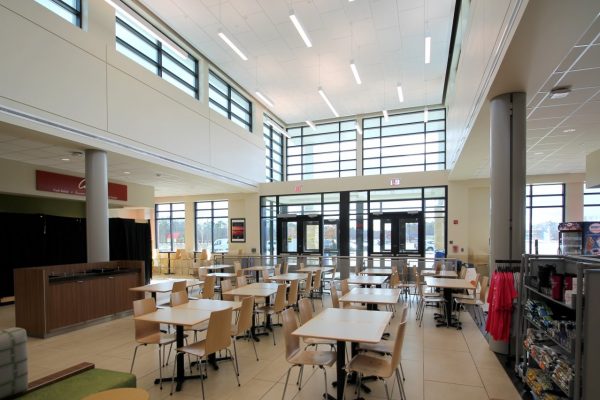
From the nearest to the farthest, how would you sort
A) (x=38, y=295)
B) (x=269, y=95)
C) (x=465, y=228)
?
(x=38, y=295) → (x=465, y=228) → (x=269, y=95)

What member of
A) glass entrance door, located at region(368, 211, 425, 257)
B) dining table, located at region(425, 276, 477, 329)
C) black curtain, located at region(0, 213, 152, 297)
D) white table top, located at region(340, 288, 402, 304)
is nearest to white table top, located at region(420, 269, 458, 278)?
dining table, located at region(425, 276, 477, 329)

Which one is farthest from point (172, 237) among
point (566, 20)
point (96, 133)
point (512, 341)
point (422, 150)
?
point (566, 20)

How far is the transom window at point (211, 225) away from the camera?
54.0 ft

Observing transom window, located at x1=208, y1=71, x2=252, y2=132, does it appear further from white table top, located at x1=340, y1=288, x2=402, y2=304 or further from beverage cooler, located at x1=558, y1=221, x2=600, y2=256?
beverage cooler, located at x1=558, y1=221, x2=600, y2=256

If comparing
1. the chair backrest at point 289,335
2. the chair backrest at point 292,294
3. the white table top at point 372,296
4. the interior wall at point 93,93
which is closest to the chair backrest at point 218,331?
the chair backrest at point 289,335

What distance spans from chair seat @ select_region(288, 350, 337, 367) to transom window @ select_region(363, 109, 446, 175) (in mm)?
11786

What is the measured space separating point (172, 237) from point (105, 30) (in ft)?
37.9

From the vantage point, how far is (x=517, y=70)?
4207 millimetres

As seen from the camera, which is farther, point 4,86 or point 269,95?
point 269,95

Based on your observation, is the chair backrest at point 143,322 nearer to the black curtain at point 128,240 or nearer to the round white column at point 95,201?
the round white column at point 95,201

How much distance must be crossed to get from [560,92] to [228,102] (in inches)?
411

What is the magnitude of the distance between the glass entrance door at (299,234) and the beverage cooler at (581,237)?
7.72 m

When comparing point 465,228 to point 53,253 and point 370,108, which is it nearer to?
point 370,108

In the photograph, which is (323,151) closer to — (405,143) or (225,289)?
(405,143)
